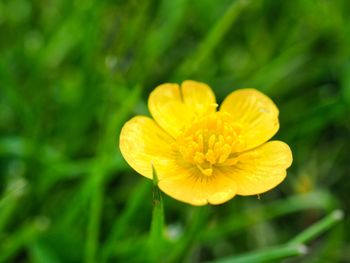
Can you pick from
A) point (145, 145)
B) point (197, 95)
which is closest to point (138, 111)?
point (197, 95)

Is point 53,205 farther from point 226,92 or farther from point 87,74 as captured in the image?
point 226,92

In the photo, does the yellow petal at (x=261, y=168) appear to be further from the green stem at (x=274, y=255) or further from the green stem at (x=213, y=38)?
the green stem at (x=213, y=38)

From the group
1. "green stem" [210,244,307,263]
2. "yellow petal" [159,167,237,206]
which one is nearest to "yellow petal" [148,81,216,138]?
"yellow petal" [159,167,237,206]

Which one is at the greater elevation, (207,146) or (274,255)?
(207,146)

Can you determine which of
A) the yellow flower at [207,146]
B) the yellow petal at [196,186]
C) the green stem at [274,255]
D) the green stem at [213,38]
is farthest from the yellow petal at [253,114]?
the green stem at [213,38]

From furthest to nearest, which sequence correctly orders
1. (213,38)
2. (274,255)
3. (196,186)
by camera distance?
(213,38) → (274,255) → (196,186)

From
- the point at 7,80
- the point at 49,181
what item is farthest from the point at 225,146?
the point at 7,80

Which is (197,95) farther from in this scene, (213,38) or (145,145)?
(213,38)
